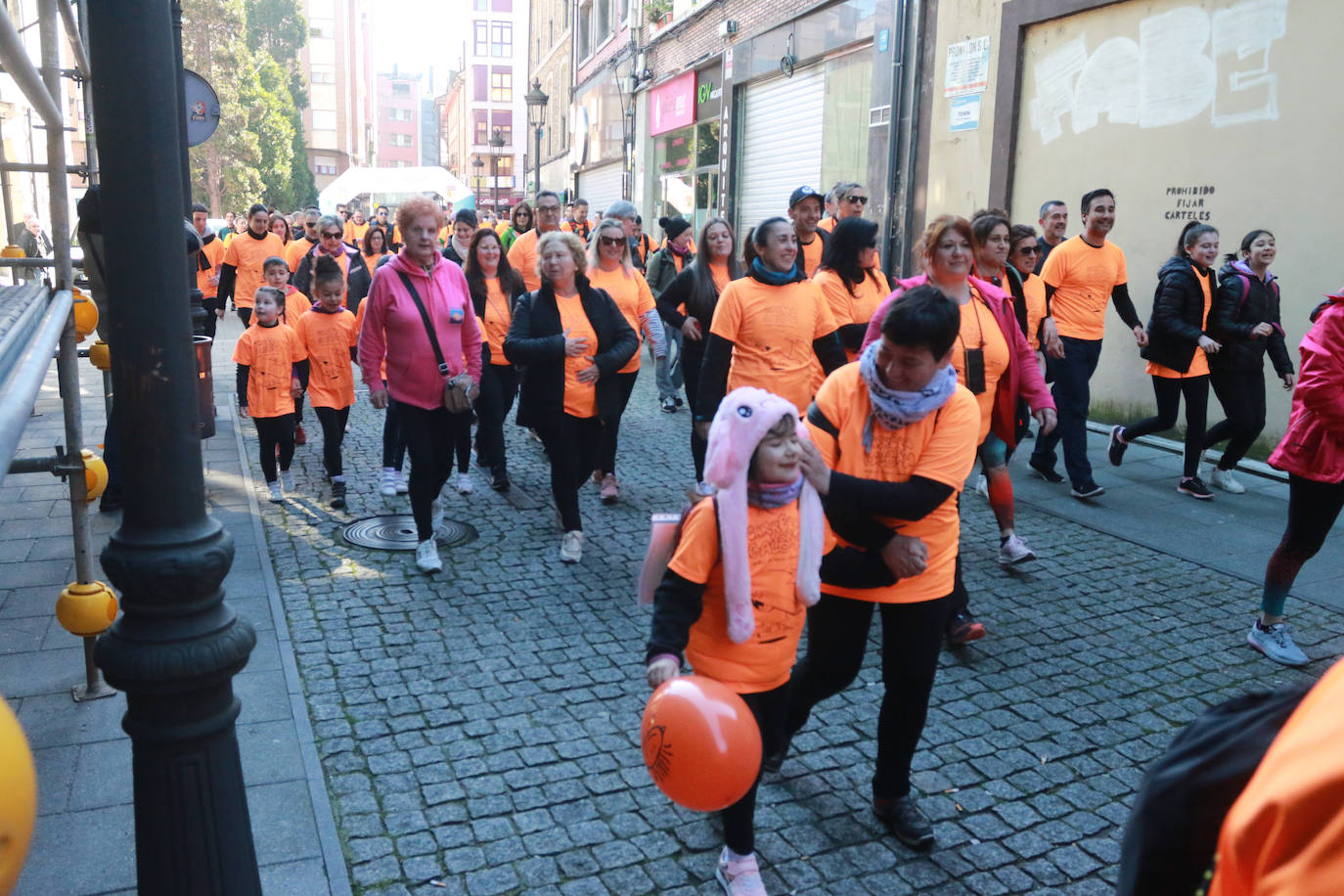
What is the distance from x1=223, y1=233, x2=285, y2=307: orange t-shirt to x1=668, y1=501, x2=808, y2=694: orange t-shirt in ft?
35.1

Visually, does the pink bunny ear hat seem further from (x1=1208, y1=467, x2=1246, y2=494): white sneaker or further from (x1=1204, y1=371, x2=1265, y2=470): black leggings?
(x1=1208, y1=467, x2=1246, y2=494): white sneaker

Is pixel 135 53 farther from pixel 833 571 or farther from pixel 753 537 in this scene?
pixel 833 571

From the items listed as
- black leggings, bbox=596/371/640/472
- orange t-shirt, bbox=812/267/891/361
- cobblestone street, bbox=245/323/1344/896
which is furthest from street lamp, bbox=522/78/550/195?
cobblestone street, bbox=245/323/1344/896

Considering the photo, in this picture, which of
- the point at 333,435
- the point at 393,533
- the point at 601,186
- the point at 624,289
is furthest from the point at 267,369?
the point at 601,186

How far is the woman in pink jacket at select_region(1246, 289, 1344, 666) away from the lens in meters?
4.43

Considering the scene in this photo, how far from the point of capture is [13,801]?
1.22m

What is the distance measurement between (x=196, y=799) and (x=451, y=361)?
3.80 meters

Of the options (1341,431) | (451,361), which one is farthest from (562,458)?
(1341,431)

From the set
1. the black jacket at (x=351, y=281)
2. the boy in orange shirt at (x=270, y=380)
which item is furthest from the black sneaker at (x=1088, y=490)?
the black jacket at (x=351, y=281)

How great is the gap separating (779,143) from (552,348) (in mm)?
12619

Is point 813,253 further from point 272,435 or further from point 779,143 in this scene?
point 779,143

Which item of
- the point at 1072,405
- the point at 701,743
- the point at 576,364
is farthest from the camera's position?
the point at 1072,405

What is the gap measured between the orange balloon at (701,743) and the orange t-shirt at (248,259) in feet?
36.2

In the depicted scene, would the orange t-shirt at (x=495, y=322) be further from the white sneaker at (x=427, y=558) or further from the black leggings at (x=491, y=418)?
the white sneaker at (x=427, y=558)
